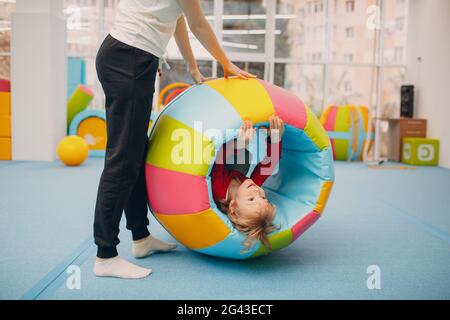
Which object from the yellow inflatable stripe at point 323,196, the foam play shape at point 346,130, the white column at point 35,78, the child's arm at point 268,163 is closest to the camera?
the yellow inflatable stripe at point 323,196

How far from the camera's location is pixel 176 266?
2119mm

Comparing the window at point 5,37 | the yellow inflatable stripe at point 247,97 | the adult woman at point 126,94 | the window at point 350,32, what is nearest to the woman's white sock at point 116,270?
the adult woman at point 126,94

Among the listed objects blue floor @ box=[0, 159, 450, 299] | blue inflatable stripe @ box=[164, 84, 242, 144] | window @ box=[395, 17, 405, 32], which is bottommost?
blue floor @ box=[0, 159, 450, 299]

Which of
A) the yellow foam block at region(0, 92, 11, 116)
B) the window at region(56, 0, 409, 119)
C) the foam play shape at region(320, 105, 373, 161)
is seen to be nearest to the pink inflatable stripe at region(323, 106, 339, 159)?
the foam play shape at region(320, 105, 373, 161)

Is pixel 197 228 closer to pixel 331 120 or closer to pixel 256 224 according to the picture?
pixel 256 224

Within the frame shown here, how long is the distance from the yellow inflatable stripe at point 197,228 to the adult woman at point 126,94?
0.22 meters

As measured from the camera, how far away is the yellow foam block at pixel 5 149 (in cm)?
609

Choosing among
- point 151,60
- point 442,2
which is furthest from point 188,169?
point 442,2

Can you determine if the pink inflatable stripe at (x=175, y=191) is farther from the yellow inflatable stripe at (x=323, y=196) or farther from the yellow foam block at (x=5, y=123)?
the yellow foam block at (x=5, y=123)

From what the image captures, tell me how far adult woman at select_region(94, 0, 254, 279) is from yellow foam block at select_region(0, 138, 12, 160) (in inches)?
188

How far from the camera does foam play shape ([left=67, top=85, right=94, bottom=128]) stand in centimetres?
683

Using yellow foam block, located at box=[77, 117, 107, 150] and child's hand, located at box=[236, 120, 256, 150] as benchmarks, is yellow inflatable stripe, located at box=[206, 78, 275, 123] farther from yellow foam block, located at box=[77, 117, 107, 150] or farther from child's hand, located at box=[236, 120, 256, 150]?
yellow foam block, located at box=[77, 117, 107, 150]

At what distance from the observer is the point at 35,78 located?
19.6ft
